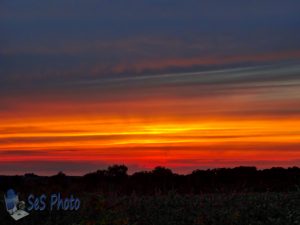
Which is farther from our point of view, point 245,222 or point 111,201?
point 111,201

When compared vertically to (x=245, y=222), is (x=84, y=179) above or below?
above

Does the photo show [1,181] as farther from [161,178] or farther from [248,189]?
[248,189]

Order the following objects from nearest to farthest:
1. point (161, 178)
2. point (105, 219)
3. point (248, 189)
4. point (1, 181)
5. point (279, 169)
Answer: point (105, 219)
point (248, 189)
point (1, 181)
point (161, 178)
point (279, 169)

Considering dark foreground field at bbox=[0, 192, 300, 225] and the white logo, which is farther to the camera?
the white logo

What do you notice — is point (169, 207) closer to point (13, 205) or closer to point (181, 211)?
point (181, 211)

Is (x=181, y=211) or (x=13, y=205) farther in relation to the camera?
(x=13, y=205)

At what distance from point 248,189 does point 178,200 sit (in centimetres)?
384

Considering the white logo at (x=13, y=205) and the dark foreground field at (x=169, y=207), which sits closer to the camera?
the dark foreground field at (x=169, y=207)

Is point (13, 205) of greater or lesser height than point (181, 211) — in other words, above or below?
above

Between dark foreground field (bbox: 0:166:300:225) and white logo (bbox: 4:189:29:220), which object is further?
white logo (bbox: 4:189:29:220)

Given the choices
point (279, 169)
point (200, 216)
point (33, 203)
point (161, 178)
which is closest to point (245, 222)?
point (200, 216)

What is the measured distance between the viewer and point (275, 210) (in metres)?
13.7

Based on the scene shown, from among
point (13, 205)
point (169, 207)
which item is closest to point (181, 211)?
point (169, 207)

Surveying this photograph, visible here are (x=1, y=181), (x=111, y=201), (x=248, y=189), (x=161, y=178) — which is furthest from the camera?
(x=161, y=178)
